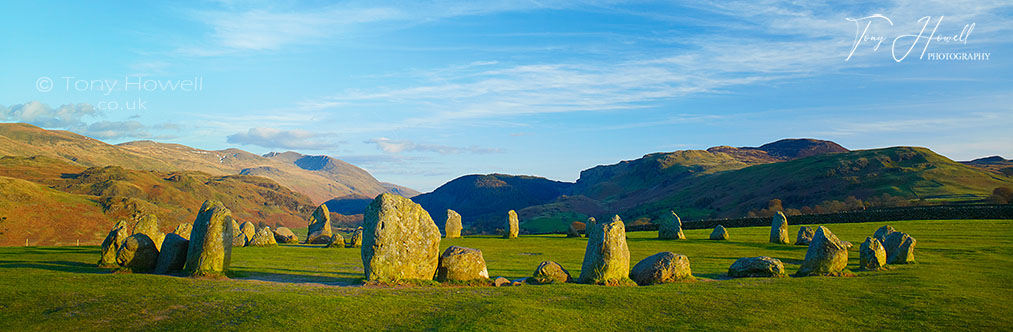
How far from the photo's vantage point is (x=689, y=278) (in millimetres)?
21547

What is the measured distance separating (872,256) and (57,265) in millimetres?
36714

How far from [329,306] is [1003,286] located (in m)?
23.3

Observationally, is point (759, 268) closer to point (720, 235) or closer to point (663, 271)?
point (663, 271)

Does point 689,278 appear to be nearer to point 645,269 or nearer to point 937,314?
point 645,269

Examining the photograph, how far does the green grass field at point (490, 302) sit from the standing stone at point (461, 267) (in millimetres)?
1179

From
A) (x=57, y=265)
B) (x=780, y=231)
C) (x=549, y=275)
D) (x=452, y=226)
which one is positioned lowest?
(x=549, y=275)

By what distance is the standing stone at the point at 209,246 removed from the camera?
21484 millimetres

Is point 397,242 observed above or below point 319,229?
above

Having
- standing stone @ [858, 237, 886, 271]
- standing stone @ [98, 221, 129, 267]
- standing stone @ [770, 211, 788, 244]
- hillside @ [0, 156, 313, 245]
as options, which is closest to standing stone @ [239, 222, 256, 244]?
standing stone @ [98, 221, 129, 267]

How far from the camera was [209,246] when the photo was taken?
21.6 m

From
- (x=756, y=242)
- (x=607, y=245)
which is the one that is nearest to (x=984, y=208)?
(x=756, y=242)

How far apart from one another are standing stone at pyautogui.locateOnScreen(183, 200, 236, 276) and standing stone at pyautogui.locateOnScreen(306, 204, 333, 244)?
21814 millimetres

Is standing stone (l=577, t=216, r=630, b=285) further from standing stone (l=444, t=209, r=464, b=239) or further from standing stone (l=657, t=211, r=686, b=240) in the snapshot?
standing stone (l=444, t=209, r=464, b=239)

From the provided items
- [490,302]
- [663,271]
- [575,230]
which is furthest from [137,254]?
[575,230]
